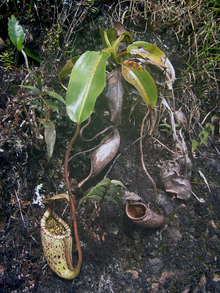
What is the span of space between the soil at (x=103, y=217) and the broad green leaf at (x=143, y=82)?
8.6 inches

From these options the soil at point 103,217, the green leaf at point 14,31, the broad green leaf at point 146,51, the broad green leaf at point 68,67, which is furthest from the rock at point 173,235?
the green leaf at point 14,31

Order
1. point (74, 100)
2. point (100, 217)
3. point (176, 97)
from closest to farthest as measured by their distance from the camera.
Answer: point (74, 100) → point (100, 217) → point (176, 97)

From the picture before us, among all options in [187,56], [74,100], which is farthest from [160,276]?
[187,56]

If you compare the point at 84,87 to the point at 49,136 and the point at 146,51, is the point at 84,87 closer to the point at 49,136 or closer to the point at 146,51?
the point at 49,136

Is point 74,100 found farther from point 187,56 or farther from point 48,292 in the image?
point 187,56

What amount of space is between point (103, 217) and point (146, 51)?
1.05 meters

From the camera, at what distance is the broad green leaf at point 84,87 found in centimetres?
85

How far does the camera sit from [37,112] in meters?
1.21

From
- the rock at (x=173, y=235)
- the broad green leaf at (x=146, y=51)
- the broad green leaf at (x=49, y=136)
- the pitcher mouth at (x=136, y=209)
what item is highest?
the broad green leaf at (x=146, y=51)

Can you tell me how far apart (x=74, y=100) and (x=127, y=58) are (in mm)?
573

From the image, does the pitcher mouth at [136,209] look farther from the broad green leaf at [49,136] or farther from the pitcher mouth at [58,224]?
the broad green leaf at [49,136]

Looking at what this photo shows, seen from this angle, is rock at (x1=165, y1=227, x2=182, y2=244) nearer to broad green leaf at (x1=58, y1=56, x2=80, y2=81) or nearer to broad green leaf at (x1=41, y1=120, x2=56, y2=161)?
broad green leaf at (x1=41, y1=120, x2=56, y2=161)

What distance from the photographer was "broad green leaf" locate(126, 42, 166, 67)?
115 centimetres

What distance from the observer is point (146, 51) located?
119 centimetres
